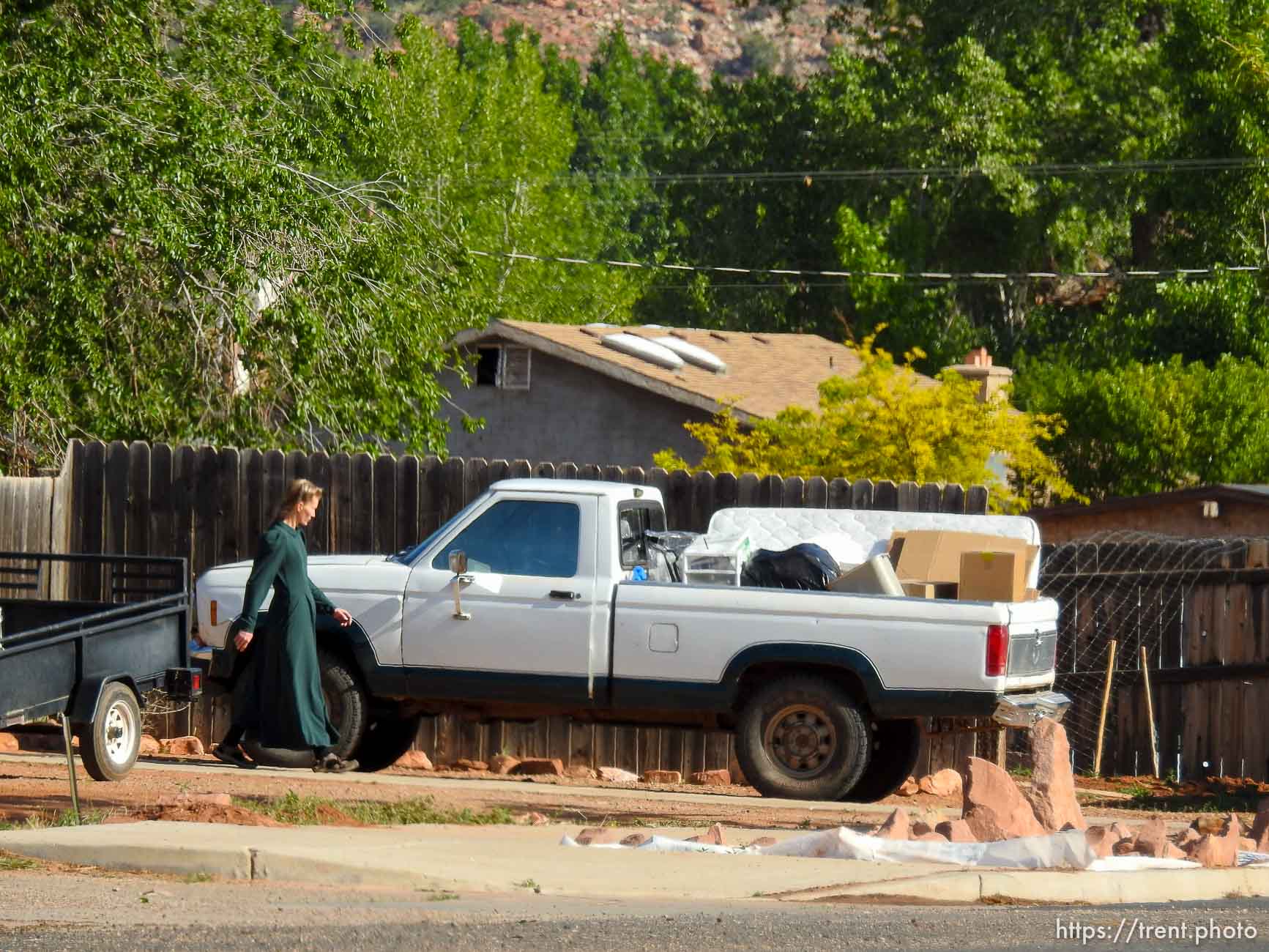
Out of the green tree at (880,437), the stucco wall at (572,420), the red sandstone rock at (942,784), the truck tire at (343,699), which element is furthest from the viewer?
the stucco wall at (572,420)

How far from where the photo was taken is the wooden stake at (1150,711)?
1625 centimetres

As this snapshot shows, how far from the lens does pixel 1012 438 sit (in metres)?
23.6

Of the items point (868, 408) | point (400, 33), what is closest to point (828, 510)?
point (868, 408)

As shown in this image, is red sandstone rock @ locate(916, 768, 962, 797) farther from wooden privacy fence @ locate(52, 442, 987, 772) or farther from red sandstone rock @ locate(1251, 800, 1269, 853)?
red sandstone rock @ locate(1251, 800, 1269, 853)

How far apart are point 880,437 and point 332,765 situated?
Result: 1147 cm

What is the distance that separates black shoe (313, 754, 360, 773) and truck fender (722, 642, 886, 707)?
255cm

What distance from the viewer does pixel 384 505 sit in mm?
15414

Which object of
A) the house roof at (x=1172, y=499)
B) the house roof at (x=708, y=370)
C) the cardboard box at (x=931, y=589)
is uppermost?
the house roof at (x=708, y=370)

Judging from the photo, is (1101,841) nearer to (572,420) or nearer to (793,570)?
(793,570)

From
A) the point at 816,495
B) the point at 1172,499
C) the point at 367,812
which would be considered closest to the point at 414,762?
the point at 816,495

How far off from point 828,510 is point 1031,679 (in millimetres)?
2141

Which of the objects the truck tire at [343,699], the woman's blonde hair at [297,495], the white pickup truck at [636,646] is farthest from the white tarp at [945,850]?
the truck tire at [343,699]

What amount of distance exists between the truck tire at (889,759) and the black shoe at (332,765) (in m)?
3.36

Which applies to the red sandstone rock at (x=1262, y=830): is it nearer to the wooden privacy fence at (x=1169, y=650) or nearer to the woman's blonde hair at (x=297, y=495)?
the wooden privacy fence at (x=1169, y=650)
